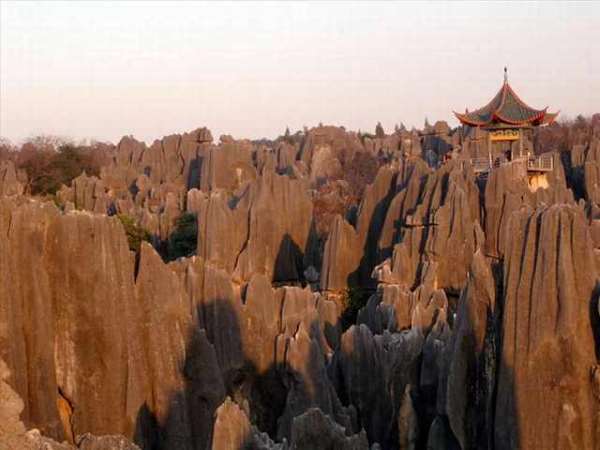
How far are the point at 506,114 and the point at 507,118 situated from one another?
0.34m

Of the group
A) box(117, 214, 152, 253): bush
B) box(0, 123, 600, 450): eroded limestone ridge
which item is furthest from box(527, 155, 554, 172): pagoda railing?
box(117, 214, 152, 253): bush

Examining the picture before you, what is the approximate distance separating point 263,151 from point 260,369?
4733 centimetres

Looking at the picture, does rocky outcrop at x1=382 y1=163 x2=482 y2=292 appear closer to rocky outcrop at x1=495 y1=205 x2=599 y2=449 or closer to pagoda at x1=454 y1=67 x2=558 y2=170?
pagoda at x1=454 y1=67 x2=558 y2=170

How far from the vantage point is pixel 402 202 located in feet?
131

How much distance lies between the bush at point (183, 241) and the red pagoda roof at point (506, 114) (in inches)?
468

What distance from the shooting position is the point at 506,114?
43375mm

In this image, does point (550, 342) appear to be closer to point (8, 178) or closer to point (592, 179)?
point (592, 179)

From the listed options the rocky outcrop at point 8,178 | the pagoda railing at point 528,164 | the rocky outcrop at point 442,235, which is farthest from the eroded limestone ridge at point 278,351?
the rocky outcrop at point 8,178

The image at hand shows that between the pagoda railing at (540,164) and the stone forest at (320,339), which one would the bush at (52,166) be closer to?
the stone forest at (320,339)

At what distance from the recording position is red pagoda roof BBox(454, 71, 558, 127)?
4288 centimetres

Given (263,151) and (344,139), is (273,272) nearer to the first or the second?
(263,151)

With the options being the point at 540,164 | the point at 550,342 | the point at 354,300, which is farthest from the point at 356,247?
the point at 550,342

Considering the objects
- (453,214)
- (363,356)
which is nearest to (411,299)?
(363,356)

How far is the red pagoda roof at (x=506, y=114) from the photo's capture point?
42875 mm
